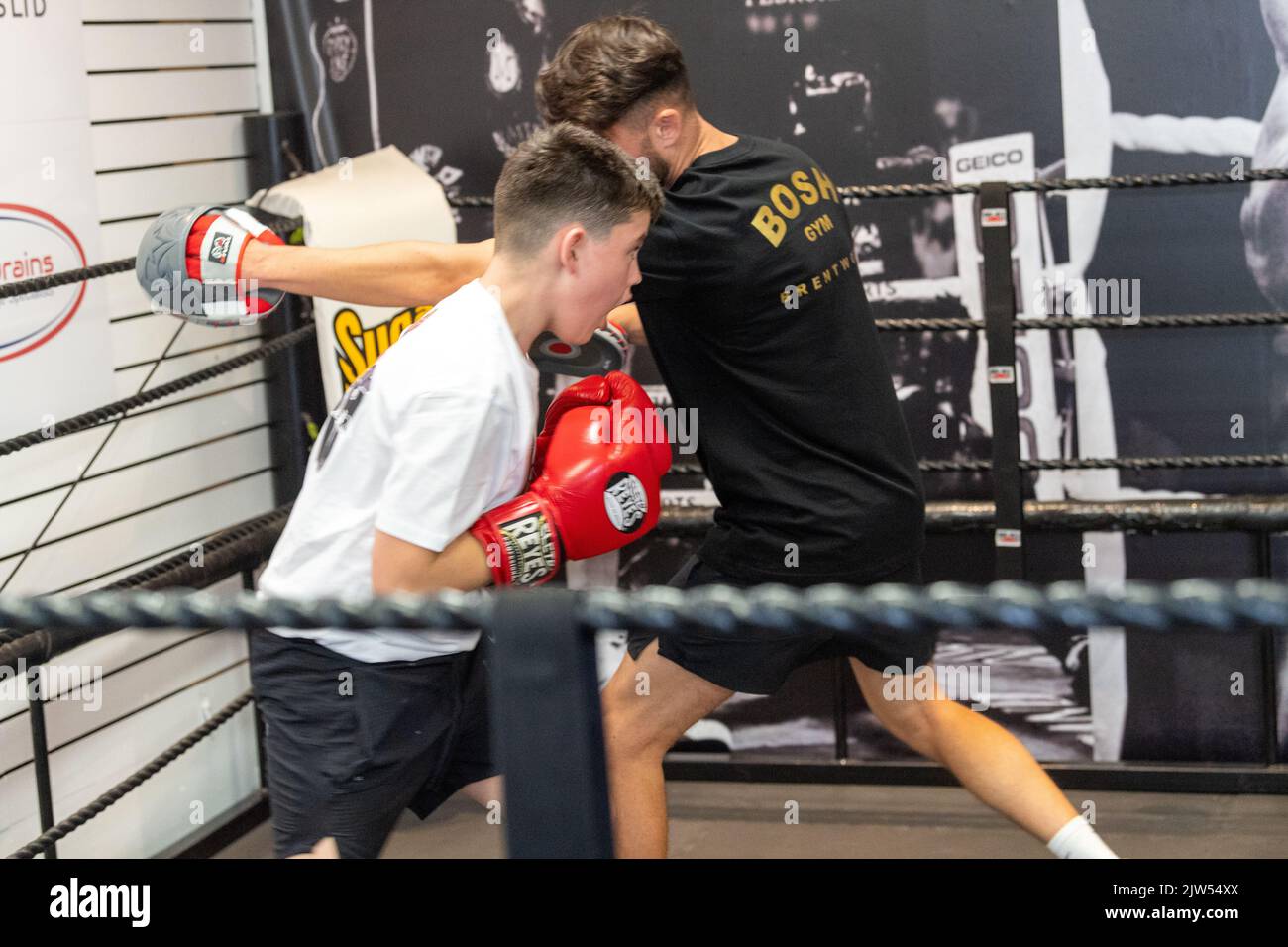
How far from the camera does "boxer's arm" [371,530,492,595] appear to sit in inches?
67.9

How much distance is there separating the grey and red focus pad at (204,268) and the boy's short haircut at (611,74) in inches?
19.4

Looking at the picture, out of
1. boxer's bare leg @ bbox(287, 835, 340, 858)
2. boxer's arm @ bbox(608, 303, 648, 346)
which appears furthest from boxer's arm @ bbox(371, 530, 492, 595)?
boxer's arm @ bbox(608, 303, 648, 346)

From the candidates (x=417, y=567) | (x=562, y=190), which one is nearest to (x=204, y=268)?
(x=562, y=190)

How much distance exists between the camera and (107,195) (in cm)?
310

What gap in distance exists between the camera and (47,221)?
2.88 metres

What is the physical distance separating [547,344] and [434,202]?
2.91 ft

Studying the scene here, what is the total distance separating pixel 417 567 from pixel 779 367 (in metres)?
0.77

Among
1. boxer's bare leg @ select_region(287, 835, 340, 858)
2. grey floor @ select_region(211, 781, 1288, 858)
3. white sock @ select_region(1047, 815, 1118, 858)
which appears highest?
boxer's bare leg @ select_region(287, 835, 340, 858)

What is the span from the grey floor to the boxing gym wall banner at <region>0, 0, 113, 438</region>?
1122 mm

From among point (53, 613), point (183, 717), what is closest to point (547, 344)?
point (183, 717)

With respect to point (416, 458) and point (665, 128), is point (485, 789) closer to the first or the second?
point (416, 458)

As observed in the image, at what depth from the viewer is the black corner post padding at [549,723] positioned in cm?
96

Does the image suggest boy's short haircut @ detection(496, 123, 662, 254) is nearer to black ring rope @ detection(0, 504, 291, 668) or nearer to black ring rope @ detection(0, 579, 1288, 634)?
black ring rope @ detection(0, 579, 1288, 634)
